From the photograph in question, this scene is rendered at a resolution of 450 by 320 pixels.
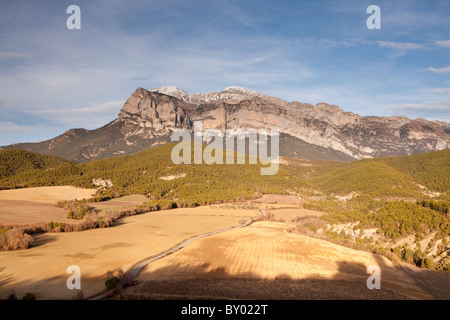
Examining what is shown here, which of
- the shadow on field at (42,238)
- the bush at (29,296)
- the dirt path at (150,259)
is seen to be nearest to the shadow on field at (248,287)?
the dirt path at (150,259)

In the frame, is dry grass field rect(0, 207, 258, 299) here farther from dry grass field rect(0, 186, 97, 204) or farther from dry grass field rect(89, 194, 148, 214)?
dry grass field rect(0, 186, 97, 204)

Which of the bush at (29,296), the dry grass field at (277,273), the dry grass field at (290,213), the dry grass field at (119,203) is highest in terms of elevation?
the bush at (29,296)

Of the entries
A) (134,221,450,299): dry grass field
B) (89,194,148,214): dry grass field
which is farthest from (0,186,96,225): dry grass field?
(134,221,450,299): dry grass field

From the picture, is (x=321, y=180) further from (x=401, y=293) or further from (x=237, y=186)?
(x=401, y=293)

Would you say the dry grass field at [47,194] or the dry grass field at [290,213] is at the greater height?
the dry grass field at [47,194]

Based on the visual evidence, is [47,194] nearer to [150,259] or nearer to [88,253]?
[88,253]

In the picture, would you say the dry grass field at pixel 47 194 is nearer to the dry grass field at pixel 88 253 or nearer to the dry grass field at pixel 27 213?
the dry grass field at pixel 27 213

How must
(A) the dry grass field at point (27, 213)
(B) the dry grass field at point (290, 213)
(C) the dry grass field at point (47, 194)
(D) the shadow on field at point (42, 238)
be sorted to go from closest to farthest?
1. (D) the shadow on field at point (42, 238)
2. (A) the dry grass field at point (27, 213)
3. (B) the dry grass field at point (290, 213)
4. (C) the dry grass field at point (47, 194)
